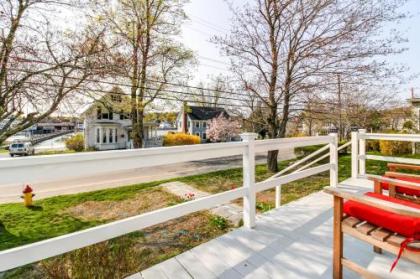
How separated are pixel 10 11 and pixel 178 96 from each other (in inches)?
472

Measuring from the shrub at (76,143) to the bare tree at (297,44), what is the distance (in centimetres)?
1981

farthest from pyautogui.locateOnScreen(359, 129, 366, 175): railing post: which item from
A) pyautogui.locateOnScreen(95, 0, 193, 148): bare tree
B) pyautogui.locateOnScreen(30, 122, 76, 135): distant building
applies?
pyautogui.locateOnScreen(95, 0, 193, 148): bare tree

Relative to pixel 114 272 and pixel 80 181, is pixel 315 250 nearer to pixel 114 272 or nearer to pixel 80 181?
pixel 114 272

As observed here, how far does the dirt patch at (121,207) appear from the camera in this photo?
6004 mm

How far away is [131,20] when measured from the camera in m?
13.7

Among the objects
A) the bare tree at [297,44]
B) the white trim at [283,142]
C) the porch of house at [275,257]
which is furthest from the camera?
the bare tree at [297,44]

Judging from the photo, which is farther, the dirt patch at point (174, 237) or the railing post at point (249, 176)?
the dirt patch at point (174, 237)

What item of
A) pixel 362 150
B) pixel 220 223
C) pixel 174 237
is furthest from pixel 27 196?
pixel 362 150

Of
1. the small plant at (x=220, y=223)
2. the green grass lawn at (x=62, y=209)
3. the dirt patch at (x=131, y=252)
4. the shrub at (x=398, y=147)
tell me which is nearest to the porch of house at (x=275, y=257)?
the dirt patch at (x=131, y=252)

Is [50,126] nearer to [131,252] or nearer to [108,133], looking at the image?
[131,252]

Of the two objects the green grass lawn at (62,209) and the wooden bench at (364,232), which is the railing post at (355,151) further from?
the wooden bench at (364,232)

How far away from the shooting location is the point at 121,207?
664 cm

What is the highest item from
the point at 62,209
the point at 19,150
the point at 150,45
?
the point at 150,45

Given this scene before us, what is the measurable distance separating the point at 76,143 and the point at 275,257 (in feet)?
82.9
